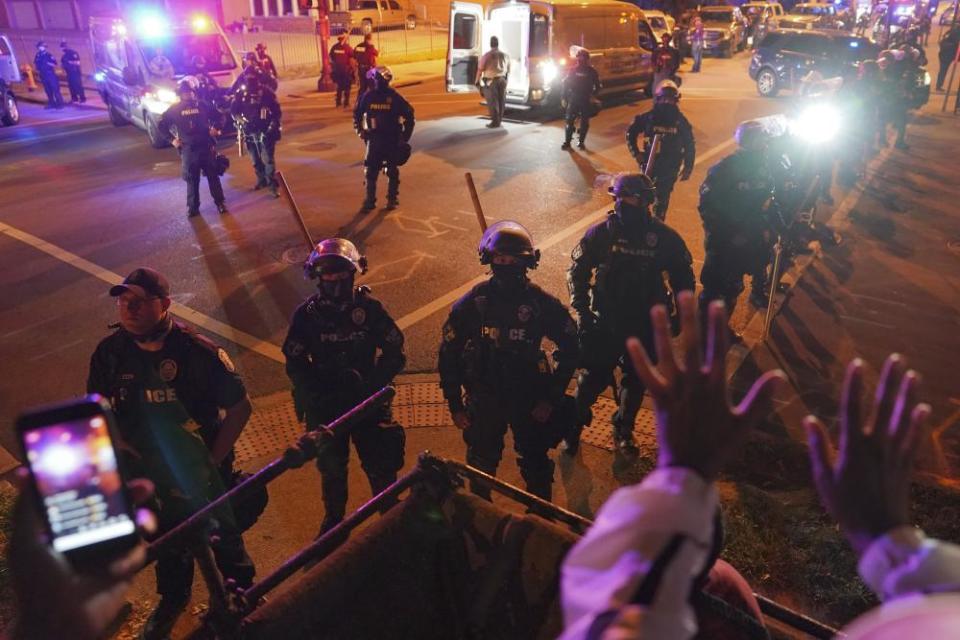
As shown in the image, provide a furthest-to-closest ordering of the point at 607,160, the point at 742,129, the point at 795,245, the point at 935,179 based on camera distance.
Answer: the point at 607,160, the point at 935,179, the point at 795,245, the point at 742,129

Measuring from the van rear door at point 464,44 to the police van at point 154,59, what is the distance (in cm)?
506

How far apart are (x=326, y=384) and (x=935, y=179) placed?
12.1 m

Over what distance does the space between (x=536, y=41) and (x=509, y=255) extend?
13.8 m

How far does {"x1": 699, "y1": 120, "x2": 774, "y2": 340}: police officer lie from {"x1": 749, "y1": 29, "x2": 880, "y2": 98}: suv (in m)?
14.9

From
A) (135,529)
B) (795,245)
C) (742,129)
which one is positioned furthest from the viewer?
(795,245)

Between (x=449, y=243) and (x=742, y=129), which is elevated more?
(x=742, y=129)

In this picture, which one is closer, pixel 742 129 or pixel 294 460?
pixel 294 460

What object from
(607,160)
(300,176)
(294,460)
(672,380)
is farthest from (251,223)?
(672,380)

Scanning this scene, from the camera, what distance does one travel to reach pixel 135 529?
1731 mm

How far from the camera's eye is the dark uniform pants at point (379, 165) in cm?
1026

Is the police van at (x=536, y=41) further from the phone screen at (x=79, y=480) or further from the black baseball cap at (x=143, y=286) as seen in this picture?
the phone screen at (x=79, y=480)

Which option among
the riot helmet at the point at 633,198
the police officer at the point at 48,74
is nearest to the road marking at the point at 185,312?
the riot helmet at the point at 633,198

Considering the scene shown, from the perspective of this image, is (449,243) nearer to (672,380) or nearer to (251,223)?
(251,223)

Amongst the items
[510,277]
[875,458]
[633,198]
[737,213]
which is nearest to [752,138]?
[737,213]
